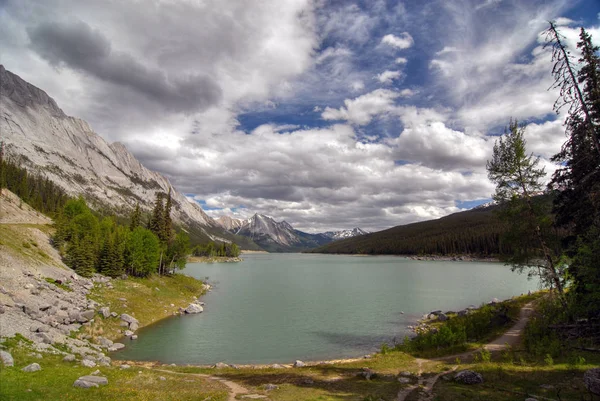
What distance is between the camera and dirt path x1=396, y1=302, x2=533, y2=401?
19053mm

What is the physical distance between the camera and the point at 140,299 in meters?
58.4

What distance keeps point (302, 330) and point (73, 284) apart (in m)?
37.2

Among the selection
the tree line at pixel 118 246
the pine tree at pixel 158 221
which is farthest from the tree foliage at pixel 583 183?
the pine tree at pixel 158 221

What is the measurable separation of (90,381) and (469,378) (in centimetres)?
2347

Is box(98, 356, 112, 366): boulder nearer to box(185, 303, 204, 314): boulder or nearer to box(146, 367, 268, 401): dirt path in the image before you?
box(146, 367, 268, 401): dirt path

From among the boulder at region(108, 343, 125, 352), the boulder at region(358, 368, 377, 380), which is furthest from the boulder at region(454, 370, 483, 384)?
the boulder at region(108, 343, 125, 352)

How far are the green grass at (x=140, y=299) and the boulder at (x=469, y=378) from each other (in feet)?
134

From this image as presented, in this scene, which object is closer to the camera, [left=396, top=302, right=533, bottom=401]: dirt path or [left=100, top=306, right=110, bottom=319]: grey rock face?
[left=396, top=302, right=533, bottom=401]: dirt path

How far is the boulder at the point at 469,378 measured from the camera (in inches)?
781

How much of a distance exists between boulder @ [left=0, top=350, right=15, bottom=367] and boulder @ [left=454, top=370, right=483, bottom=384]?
27.7m

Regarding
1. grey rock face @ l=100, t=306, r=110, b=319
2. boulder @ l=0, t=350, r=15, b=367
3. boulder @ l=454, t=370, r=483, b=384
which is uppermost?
boulder @ l=0, t=350, r=15, b=367

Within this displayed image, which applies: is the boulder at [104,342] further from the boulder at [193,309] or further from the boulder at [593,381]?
the boulder at [593,381]

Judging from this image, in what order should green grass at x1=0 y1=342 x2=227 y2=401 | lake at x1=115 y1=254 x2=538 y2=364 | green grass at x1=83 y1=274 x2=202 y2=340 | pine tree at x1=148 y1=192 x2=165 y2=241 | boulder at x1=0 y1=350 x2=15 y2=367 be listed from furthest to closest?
pine tree at x1=148 y1=192 x2=165 y2=241
green grass at x1=83 y1=274 x2=202 y2=340
lake at x1=115 y1=254 x2=538 y2=364
boulder at x1=0 y1=350 x2=15 y2=367
green grass at x1=0 y1=342 x2=227 y2=401

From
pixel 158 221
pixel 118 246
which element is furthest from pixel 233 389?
pixel 158 221
